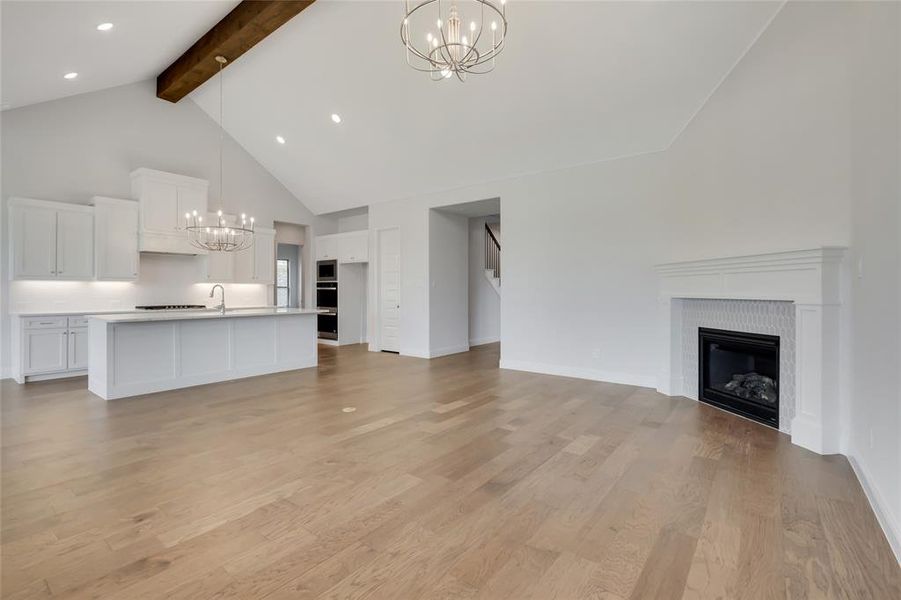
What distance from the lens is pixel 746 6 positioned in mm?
3334

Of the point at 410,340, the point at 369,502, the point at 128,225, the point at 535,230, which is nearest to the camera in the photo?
the point at 369,502

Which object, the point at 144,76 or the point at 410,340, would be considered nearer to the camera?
the point at 144,76

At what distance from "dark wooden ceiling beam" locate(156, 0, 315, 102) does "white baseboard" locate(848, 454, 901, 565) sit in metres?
6.06

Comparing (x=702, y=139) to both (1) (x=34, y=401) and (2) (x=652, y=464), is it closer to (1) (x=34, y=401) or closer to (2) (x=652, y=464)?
(2) (x=652, y=464)

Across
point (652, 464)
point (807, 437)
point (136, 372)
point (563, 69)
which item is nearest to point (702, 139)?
point (563, 69)

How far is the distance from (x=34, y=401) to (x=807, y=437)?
24.0 feet

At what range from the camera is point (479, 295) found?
362 inches

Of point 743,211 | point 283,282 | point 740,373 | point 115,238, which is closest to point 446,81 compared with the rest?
point 743,211

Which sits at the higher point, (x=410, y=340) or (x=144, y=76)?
(x=144, y=76)

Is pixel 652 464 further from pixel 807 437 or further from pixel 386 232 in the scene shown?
pixel 386 232

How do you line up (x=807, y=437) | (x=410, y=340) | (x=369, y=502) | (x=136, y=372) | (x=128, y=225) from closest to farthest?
(x=369, y=502) → (x=807, y=437) → (x=136, y=372) → (x=128, y=225) → (x=410, y=340)

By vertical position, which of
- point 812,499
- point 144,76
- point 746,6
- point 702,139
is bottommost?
point 812,499

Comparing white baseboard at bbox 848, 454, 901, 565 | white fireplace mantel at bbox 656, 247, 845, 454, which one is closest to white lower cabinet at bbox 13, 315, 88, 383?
white fireplace mantel at bbox 656, 247, 845, 454

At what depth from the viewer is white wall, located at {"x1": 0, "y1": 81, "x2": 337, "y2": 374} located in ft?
19.2
